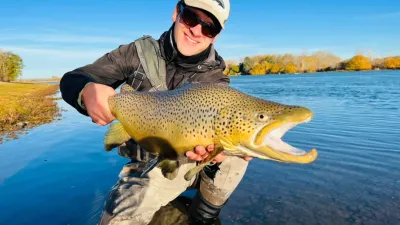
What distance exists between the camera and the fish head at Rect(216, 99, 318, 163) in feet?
7.54

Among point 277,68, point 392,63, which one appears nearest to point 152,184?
point 392,63

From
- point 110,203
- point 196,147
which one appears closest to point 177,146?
point 196,147

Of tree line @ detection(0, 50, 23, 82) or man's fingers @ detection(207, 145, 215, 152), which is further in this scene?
tree line @ detection(0, 50, 23, 82)

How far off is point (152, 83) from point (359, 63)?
9130cm

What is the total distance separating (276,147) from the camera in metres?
2.32

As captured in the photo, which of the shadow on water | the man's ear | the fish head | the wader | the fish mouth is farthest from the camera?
the shadow on water

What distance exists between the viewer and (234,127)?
2.44 m

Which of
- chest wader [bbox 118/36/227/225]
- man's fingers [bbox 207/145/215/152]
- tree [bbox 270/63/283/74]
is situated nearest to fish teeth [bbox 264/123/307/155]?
man's fingers [bbox 207/145/215/152]

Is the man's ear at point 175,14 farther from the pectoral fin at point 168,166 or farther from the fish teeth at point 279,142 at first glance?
the fish teeth at point 279,142

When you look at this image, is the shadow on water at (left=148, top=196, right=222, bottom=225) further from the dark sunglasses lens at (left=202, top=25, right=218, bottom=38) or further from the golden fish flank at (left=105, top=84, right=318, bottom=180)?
the dark sunglasses lens at (left=202, top=25, right=218, bottom=38)

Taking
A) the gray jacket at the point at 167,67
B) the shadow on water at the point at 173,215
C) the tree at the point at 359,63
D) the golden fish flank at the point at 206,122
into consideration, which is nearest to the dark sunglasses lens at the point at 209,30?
the gray jacket at the point at 167,67

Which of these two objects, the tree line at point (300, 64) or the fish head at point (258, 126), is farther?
the tree line at point (300, 64)

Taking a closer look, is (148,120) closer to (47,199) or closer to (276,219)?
(276,219)

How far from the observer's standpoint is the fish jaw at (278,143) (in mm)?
2201
